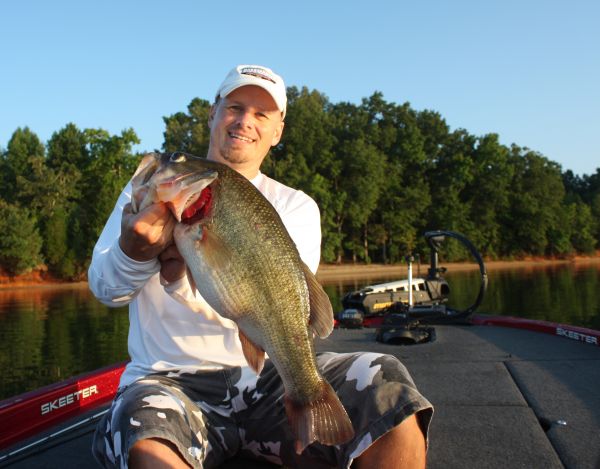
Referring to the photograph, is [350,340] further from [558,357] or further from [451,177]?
[451,177]

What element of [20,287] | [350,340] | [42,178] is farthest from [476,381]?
[42,178]

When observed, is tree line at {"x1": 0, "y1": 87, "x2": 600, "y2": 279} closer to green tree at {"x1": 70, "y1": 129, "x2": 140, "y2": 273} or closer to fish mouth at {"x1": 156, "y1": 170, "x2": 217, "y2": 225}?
green tree at {"x1": 70, "y1": 129, "x2": 140, "y2": 273}

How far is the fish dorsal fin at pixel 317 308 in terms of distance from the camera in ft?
7.77

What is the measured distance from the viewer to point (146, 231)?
6.96 ft

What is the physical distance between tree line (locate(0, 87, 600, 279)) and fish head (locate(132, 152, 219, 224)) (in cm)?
4365

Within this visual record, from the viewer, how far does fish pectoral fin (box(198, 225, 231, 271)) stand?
220 cm

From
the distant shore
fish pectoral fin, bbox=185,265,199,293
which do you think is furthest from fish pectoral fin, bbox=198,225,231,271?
the distant shore

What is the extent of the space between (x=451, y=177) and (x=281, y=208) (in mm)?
59662

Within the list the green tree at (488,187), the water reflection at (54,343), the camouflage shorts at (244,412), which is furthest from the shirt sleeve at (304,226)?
the green tree at (488,187)

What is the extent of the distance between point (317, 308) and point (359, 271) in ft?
156

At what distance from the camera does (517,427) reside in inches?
140

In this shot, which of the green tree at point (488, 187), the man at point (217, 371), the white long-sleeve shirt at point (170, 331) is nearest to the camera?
the man at point (217, 371)

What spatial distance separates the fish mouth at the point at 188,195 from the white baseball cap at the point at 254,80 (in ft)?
3.35

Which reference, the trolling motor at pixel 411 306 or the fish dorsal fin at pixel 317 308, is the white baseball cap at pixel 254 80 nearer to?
the fish dorsal fin at pixel 317 308
